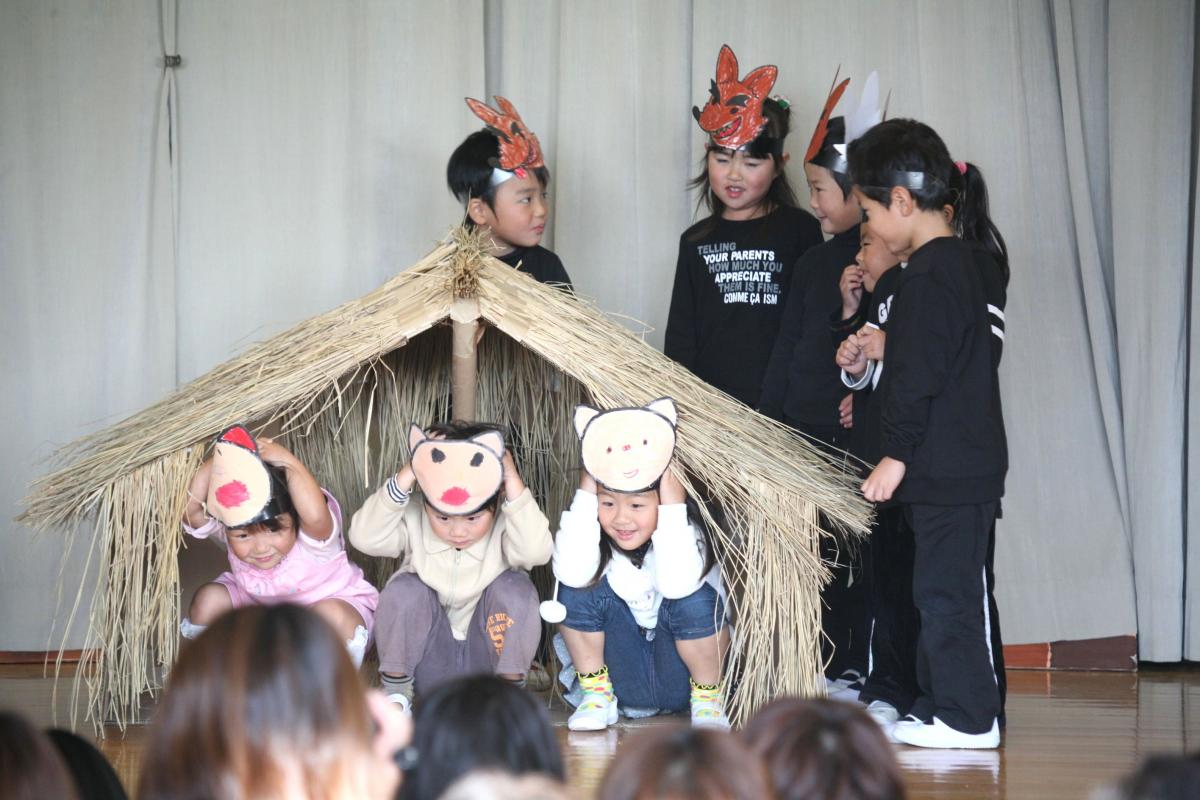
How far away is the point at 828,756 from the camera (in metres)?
1.13

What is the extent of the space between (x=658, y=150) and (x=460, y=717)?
2671 millimetres

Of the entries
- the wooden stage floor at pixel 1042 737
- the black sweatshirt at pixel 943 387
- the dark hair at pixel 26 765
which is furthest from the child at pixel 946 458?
the dark hair at pixel 26 765

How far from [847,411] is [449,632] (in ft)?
3.37

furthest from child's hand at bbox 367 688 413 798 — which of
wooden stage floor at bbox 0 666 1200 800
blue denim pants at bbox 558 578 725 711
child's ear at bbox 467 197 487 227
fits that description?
child's ear at bbox 467 197 487 227

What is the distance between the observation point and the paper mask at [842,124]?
2.83m

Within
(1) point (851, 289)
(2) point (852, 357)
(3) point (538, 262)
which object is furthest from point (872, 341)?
(3) point (538, 262)

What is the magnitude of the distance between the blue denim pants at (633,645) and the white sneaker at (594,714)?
0.08 metres

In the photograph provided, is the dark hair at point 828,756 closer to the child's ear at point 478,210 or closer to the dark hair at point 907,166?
the dark hair at point 907,166

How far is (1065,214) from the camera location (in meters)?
3.44

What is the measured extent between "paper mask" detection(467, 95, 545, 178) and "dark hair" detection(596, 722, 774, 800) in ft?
7.43

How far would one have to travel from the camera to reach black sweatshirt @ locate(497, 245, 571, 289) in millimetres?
3174

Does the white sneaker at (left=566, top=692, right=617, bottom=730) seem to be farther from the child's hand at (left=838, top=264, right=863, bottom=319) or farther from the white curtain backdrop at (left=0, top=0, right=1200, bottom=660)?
the white curtain backdrop at (left=0, top=0, right=1200, bottom=660)

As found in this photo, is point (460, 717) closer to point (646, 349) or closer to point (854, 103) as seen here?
point (646, 349)

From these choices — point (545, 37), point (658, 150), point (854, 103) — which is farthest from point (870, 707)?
point (545, 37)
